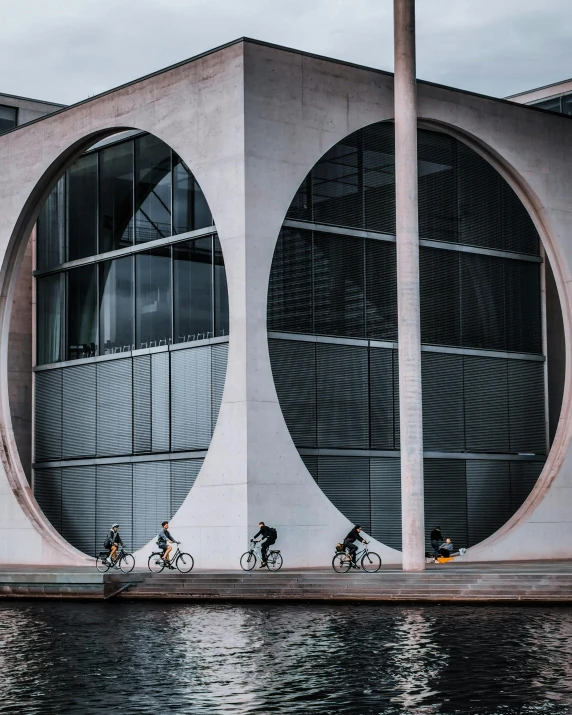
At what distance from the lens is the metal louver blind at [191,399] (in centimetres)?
3391

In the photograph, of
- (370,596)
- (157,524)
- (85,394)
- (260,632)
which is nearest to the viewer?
(260,632)

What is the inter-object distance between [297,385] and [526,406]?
793 centimetres

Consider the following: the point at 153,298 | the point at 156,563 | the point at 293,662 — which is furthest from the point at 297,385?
the point at 293,662

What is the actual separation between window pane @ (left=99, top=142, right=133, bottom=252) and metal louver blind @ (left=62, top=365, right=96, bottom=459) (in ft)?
12.5

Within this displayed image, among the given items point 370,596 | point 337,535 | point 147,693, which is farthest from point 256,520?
point 147,693

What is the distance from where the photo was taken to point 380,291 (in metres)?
35.3

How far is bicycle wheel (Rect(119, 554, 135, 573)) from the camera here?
105ft

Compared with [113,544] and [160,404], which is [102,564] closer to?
[113,544]

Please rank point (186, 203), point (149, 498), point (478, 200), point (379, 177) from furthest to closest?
point (478, 200)
point (379, 177)
point (149, 498)
point (186, 203)

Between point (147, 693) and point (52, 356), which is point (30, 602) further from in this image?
point (147, 693)

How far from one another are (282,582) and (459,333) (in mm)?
11477

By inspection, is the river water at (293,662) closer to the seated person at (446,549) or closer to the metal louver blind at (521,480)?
the seated person at (446,549)

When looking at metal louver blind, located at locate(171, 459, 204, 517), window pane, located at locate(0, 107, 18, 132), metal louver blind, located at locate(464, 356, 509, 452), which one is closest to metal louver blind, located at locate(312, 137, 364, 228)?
metal louver blind, located at locate(464, 356, 509, 452)

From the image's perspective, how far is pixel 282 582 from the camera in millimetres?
27781
